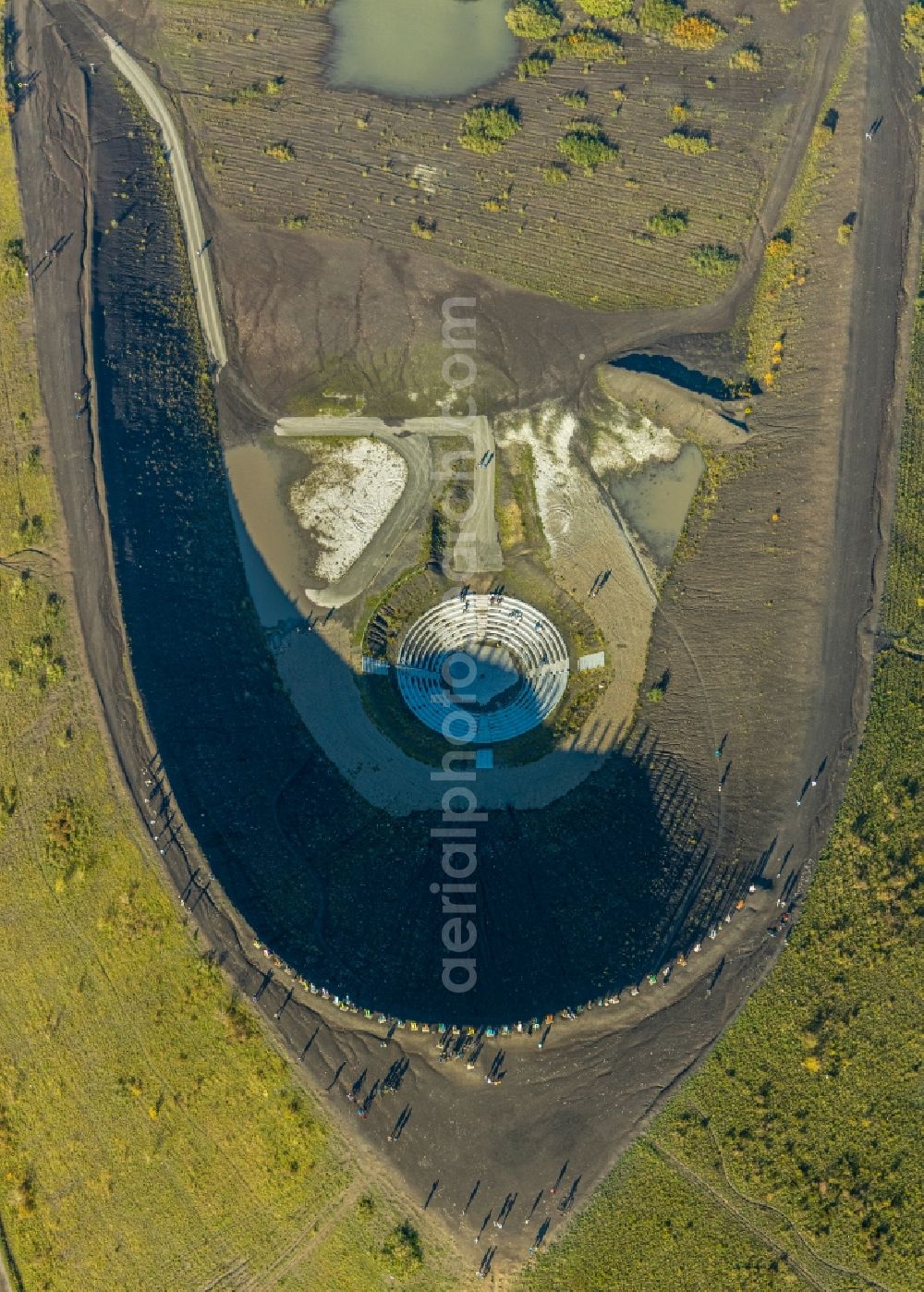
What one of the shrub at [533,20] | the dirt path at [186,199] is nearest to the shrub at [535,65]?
the shrub at [533,20]

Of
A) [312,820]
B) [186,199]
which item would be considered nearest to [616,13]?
[186,199]

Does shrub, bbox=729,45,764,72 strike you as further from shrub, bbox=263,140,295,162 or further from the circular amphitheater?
the circular amphitheater

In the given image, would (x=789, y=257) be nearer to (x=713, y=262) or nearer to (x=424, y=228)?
(x=713, y=262)

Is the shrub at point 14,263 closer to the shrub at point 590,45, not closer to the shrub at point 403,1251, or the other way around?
the shrub at point 590,45

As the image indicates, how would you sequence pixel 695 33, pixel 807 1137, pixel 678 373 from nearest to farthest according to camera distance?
pixel 807 1137, pixel 678 373, pixel 695 33

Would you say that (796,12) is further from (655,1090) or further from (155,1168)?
(155,1168)

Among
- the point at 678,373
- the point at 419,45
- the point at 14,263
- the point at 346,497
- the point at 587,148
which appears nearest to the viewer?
the point at 346,497
